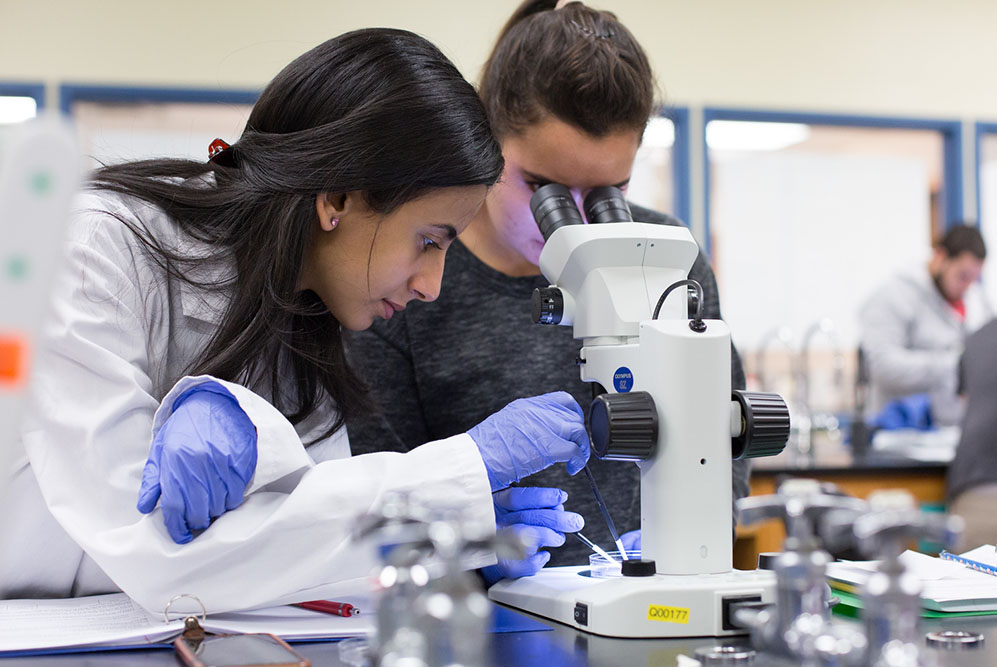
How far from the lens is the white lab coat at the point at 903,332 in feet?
15.1

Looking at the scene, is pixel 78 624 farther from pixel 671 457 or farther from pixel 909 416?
pixel 909 416

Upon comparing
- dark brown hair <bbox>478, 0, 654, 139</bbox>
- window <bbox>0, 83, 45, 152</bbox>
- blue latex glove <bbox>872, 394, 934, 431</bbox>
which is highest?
window <bbox>0, 83, 45, 152</bbox>

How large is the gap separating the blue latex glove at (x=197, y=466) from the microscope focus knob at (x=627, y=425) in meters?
0.36

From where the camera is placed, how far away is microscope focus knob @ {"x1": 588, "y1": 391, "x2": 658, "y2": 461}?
3.45 ft

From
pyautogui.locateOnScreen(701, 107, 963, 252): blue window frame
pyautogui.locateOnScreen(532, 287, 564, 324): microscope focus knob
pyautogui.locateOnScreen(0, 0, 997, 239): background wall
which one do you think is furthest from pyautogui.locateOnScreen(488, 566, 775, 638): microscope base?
pyautogui.locateOnScreen(701, 107, 963, 252): blue window frame

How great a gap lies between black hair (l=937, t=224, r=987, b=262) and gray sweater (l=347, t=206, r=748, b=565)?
11.3 ft

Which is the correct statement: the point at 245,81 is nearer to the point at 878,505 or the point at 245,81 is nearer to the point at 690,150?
the point at 690,150

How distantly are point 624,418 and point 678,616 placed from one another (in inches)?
7.9

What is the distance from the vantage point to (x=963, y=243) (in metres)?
4.66

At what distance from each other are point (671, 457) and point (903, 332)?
4044 mm

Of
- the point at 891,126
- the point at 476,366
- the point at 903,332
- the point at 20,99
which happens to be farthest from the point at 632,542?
the point at 891,126

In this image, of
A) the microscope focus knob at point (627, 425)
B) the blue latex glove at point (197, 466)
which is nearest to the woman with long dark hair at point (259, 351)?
the blue latex glove at point (197, 466)

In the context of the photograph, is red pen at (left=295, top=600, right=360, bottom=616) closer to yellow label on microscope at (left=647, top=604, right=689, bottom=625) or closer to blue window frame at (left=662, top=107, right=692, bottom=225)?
yellow label on microscope at (left=647, top=604, right=689, bottom=625)

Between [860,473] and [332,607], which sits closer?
[332,607]
